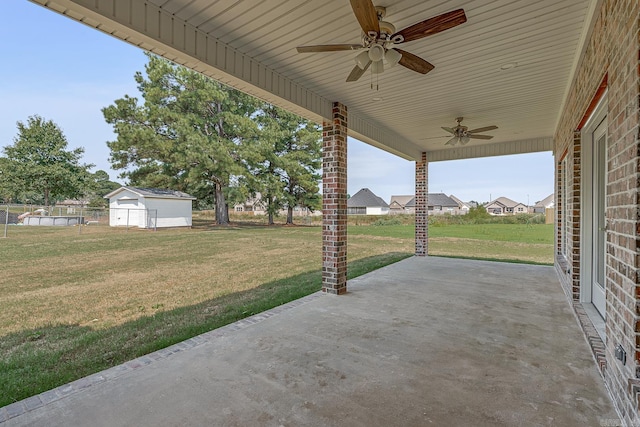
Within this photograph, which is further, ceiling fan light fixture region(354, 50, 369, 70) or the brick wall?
ceiling fan light fixture region(354, 50, 369, 70)

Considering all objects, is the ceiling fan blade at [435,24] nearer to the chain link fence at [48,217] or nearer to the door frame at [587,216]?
the door frame at [587,216]

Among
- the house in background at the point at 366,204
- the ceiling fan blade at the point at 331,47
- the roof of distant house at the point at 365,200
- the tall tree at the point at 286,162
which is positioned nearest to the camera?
the ceiling fan blade at the point at 331,47

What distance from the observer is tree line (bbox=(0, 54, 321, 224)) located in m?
16.5

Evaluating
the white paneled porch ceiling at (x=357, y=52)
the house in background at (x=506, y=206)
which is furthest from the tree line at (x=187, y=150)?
the house in background at (x=506, y=206)

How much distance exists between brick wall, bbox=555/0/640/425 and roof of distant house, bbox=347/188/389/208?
37.7 m

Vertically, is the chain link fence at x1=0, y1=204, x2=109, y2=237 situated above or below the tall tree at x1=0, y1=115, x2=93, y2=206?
below

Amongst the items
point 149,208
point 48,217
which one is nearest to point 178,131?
point 149,208

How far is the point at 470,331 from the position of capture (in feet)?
9.96

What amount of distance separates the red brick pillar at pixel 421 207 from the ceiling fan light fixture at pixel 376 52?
5882 mm

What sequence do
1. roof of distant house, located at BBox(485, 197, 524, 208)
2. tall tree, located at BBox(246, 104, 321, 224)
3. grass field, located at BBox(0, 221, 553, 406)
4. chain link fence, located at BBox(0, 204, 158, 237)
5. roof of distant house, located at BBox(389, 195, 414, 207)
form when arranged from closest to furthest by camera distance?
grass field, located at BBox(0, 221, 553, 406), chain link fence, located at BBox(0, 204, 158, 237), tall tree, located at BBox(246, 104, 321, 224), roof of distant house, located at BBox(389, 195, 414, 207), roof of distant house, located at BBox(485, 197, 524, 208)

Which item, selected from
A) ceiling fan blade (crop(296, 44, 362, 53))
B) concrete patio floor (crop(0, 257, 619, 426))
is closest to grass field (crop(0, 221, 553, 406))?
concrete patio floor (crop(0, 257, 619, 426))

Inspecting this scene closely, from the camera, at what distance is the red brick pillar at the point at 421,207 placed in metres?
7.89

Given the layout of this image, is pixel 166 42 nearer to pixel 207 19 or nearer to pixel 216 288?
pixel 207 19

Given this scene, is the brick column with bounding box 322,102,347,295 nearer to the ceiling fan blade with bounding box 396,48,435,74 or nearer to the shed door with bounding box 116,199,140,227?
the ceiling fan blade with bounding box 396,48,435,74
